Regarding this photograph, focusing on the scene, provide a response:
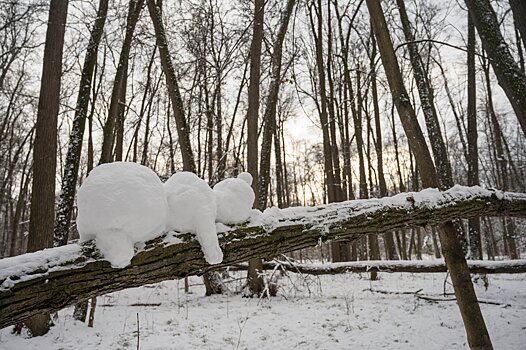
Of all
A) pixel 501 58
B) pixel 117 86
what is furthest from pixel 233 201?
pixel 117 86

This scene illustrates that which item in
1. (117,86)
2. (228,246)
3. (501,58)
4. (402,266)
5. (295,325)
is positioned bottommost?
(295,325)

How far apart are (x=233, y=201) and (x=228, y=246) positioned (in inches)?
12.8

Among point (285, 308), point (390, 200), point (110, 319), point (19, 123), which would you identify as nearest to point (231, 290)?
point (285, 308)

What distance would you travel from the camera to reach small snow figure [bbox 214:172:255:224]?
7.20 feet

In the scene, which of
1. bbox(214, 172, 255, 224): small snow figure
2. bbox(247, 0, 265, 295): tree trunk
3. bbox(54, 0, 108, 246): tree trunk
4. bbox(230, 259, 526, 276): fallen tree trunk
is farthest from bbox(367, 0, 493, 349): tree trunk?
bbox(54, 0, 108, 246): tree trunk

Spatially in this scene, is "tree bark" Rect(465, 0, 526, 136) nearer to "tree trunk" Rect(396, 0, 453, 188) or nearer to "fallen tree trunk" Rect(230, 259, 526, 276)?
"tree trunk" Rect(396, 0, 453, 188)

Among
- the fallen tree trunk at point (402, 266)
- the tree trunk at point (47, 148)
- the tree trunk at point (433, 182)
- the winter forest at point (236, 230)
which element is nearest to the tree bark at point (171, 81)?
the winter forest at point (236, 230)

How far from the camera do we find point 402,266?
828 centimetres

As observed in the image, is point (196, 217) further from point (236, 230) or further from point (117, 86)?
point (117, 86)

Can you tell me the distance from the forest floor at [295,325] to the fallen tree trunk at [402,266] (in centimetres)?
62

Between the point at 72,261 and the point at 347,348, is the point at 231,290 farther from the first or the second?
the point at 72,261

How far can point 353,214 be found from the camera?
9.45ft

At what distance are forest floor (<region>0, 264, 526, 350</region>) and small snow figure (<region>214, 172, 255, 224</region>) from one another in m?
2.00

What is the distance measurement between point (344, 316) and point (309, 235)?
3.86 m
